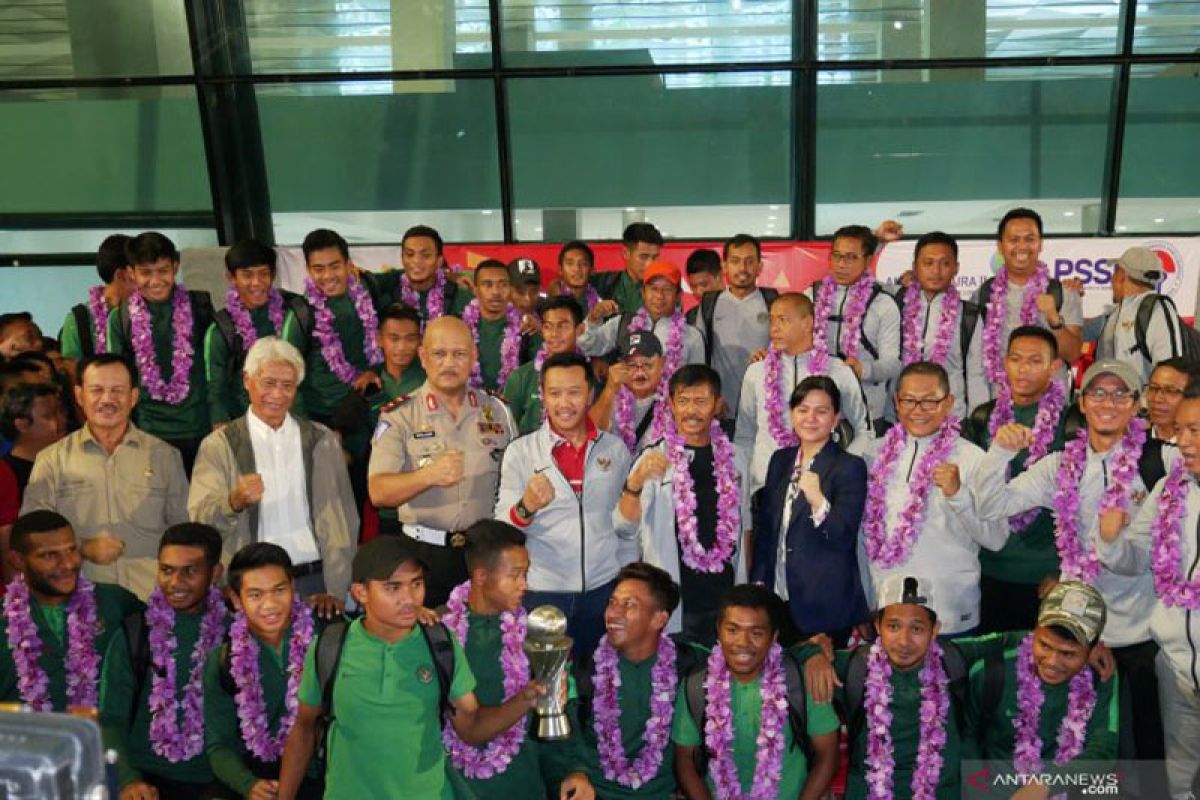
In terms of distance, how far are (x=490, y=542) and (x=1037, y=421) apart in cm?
273

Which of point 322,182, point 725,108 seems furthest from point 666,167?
point 322,182

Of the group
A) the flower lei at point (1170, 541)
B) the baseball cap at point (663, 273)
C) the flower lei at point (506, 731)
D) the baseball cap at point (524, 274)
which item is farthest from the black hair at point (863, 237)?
the flower lei at point (506, 731)

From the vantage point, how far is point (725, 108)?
1077 cm

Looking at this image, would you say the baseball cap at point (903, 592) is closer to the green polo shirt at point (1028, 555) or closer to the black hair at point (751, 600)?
the black hair at point (751, 600)

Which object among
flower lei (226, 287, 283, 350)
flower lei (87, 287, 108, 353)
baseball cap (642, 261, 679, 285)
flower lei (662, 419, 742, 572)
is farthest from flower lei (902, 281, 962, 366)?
flower lei (87, 287, 108, 353)

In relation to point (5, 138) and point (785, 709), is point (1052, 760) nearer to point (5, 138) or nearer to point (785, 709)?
point (785, 709)

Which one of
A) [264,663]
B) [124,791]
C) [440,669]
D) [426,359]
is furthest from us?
[426,359]

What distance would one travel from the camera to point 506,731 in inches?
188

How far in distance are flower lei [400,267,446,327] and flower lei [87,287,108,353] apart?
68.2 inches

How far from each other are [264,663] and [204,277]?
5896mm

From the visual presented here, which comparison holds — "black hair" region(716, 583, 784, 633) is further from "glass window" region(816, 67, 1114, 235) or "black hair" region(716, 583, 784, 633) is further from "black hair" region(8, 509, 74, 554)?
"glass window" region(816, 67, 1114, 235)

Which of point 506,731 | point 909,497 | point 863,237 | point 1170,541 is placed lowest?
point 506,731

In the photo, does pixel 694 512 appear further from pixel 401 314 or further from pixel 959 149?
pixel 959 149

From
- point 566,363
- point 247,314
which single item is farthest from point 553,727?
point 247,314
